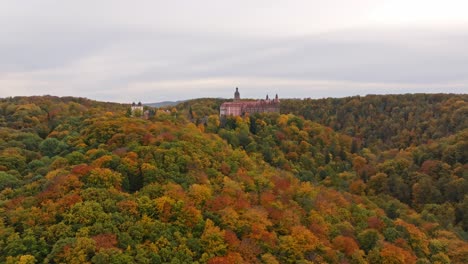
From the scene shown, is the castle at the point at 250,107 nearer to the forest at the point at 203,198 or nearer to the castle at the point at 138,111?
the castle at the point at 138,111

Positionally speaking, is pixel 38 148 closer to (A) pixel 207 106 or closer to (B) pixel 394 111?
(A) pixel 207 106

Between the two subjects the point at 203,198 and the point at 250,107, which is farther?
the point at 250,107

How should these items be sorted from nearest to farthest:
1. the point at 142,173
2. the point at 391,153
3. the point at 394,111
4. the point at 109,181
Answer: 1. the point at 109,181
2. the point at 142,173
3. the point at 391,153
4. the point at 394,111

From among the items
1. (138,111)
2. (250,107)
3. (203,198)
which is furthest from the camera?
(250,107)

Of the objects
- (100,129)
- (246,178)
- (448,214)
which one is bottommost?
(448,214)

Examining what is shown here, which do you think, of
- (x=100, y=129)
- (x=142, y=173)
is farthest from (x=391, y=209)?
(x=100, y=129)

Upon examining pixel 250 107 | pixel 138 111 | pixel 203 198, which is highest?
pixel 138 111

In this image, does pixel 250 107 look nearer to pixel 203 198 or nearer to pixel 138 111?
pixel 138 111

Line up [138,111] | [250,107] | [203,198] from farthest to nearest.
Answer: [250,107] < [138,111] < [203,198]

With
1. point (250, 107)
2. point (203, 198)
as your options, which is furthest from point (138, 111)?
point (250, 107)
